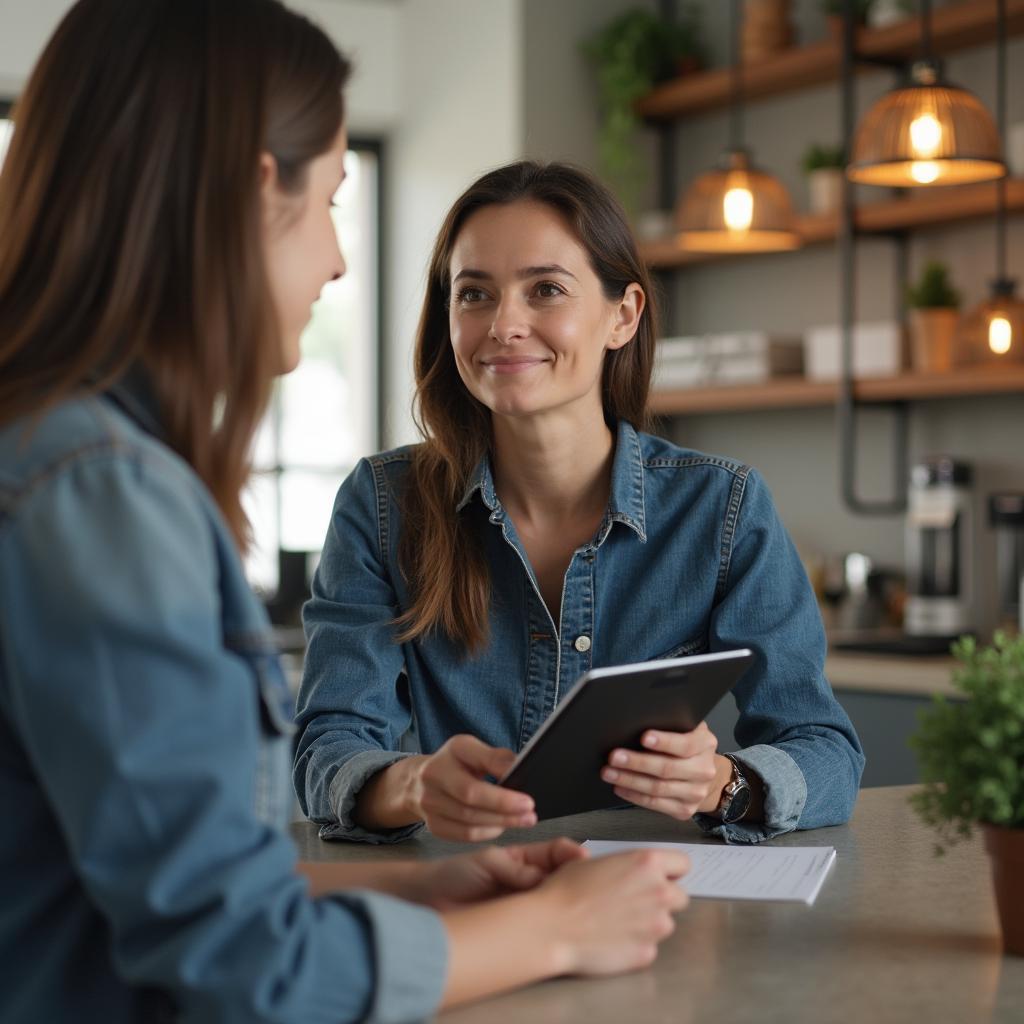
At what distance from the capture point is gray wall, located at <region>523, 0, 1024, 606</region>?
407 centimetres

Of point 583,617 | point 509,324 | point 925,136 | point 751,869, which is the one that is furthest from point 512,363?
point 925,136

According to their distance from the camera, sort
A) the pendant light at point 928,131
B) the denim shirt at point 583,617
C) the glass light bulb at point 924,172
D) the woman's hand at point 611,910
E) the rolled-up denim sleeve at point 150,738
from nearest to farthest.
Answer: the rolled-up denim sleeve at point 150,738 < the woman's hand at point 611,910 < the denim shirt at point 583,617 < the pendant light at point 928,131 < the glass light bulb at point 924,172

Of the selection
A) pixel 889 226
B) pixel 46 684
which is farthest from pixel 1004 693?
pixel 889 226

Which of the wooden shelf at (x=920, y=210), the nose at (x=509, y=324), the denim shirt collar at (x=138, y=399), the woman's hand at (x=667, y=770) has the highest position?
the wooden shelf at (x=920, y=210)

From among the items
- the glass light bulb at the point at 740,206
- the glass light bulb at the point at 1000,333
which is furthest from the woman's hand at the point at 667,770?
the glass light bulb at the point at 740,206

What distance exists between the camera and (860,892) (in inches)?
51.6

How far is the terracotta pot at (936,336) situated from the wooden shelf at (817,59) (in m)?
0.74

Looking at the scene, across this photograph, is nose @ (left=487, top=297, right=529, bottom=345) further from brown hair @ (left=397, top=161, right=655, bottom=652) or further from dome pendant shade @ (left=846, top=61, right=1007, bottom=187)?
dome pendant shade @ (left=846, top=61, right=1007, bottom=187)

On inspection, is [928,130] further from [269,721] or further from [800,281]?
[269,721]

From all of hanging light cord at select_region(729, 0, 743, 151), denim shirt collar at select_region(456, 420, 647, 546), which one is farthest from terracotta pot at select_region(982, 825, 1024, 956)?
hanging light cord at select_region(729, 0, 743, 151)

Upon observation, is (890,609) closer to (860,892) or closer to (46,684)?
(860,892)

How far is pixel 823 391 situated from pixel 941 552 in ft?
1.82

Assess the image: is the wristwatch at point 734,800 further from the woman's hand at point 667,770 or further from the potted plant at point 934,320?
the potted plant at point 934,320

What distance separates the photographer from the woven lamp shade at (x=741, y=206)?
12.0 feet
